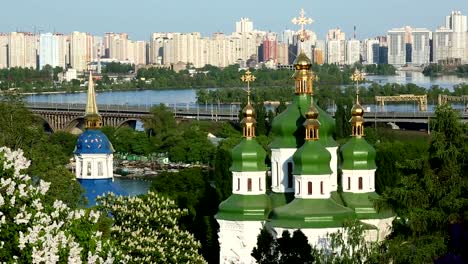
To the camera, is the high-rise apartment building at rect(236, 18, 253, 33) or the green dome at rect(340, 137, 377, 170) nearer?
the green dome at rect(340, 137, 377, 170)

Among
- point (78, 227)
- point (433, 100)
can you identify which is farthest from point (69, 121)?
point (78, 227)

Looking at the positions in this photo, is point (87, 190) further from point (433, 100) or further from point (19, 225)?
point (433, 100)

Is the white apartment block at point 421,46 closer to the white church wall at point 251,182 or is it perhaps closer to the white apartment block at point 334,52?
the white apartment block at point 334,52

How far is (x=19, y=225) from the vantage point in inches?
323

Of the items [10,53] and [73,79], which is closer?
[73,79]

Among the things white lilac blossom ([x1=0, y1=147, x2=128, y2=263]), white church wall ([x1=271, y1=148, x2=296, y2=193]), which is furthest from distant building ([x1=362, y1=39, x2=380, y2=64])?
white lilac blossom ([x1=0, y1=147, x2=128, y2=263])

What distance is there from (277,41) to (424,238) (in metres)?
99.6

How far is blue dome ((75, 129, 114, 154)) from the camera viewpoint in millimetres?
18422

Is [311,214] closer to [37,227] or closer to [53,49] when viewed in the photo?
[37,227]

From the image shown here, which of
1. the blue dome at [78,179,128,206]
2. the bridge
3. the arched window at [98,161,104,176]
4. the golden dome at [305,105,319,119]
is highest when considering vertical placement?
the golden dome at [305,105,319,119]

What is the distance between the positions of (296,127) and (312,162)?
936mm

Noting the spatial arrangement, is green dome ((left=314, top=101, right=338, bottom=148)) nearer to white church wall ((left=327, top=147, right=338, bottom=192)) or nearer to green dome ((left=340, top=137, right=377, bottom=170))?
white church wall ((left=327, top=147, right=338, bottom=192))

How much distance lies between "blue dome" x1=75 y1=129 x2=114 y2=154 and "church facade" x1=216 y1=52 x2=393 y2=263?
3.51 m

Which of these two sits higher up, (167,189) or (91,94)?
(91,94)
